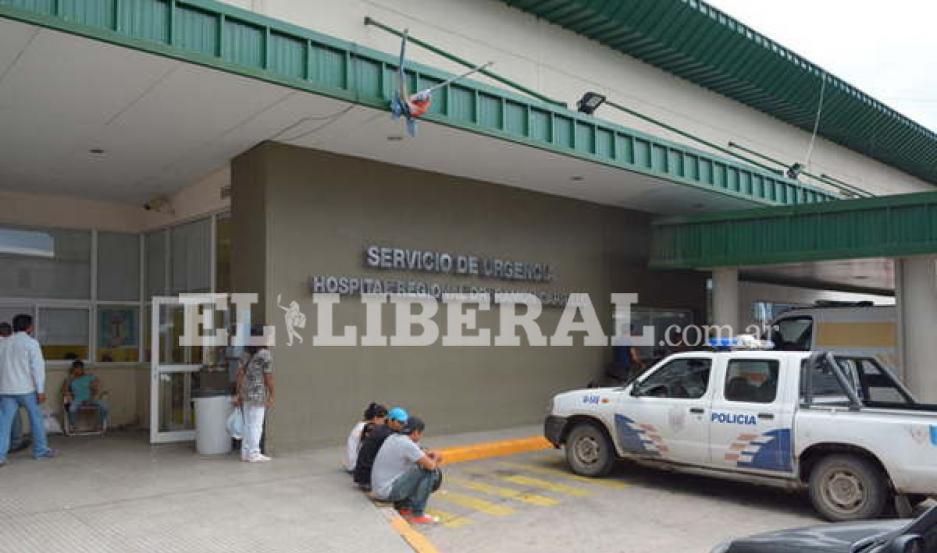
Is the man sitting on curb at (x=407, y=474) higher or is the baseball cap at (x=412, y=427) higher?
the baseball cap at (x=412, y=427)

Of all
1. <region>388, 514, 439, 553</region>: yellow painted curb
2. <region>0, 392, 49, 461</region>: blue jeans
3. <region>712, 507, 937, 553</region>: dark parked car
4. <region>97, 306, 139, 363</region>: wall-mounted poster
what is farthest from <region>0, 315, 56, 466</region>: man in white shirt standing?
<region>712, 507, 937, 553</region>: dark parked car

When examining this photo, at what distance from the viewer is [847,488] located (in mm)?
8094

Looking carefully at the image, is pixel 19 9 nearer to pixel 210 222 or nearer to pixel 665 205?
pixel 210 222

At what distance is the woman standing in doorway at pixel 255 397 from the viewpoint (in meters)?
10.5

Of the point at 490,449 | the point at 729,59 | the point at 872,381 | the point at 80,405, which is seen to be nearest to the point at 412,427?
the point at 490,449

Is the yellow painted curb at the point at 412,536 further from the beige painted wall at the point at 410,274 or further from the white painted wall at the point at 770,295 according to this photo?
the white painted wall at the point at 770,295

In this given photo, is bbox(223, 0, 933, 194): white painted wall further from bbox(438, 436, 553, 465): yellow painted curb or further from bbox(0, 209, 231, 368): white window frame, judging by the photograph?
bbox(438, 436, 553, 465): yellow painted curb

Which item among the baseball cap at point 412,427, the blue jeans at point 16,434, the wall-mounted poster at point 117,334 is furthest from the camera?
the wall-mounted poster at point 117,334

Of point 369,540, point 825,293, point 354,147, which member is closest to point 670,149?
point 354,147

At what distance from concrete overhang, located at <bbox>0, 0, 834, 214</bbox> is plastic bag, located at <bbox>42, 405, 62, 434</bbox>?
377 centimetres

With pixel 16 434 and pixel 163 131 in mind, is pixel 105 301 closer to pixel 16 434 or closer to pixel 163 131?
pixel 16 434

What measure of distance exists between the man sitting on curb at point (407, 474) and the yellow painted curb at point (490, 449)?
313cm

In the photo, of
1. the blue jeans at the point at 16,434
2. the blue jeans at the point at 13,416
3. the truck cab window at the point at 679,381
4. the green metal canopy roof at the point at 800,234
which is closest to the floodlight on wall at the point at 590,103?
the green metal canopy roof at the point at 800,234

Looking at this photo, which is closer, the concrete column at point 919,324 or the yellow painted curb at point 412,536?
the yellow painted curb at point 412,536
